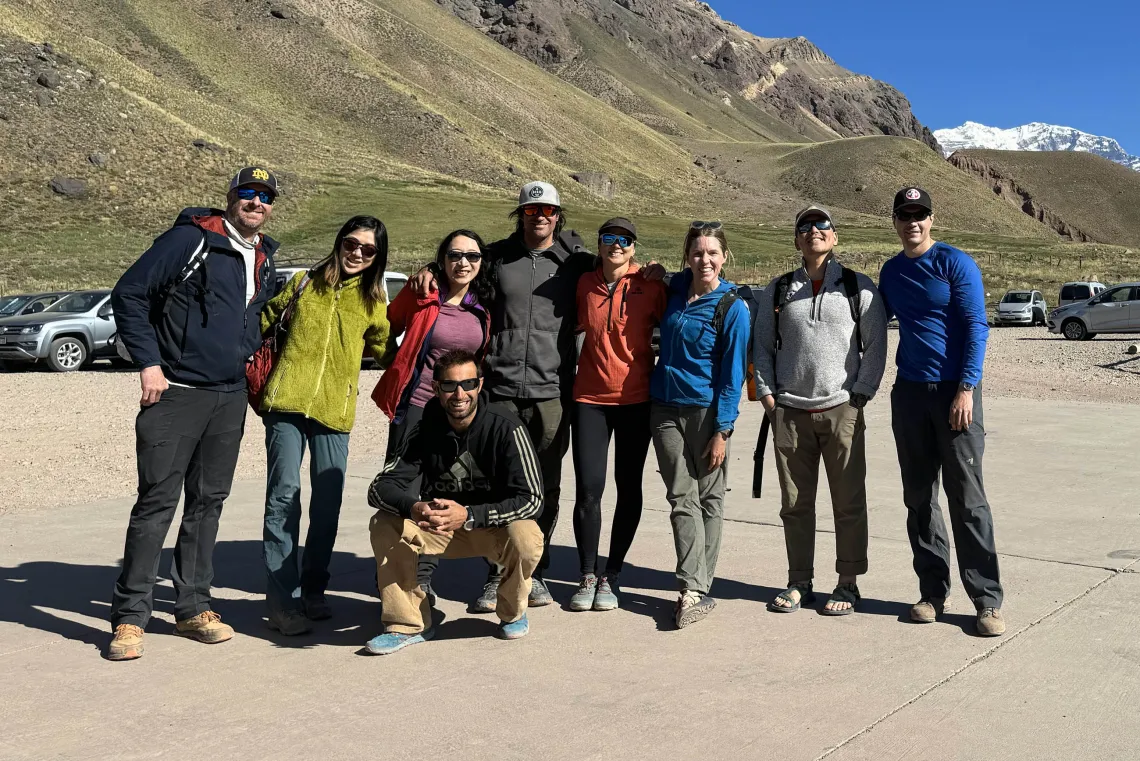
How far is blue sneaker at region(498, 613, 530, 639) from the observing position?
4938 millimetres

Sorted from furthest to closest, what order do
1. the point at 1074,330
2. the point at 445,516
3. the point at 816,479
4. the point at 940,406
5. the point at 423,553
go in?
the point at 1074,330 → the point at 816,479 → the point at 940,406 → the point at 423,553 → the point at 445,516

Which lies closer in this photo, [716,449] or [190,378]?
[190,378]

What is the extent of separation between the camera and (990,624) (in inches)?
194

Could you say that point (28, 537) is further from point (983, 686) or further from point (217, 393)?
point (983, 686)

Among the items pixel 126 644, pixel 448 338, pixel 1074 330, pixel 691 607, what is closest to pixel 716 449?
pixel 691 607

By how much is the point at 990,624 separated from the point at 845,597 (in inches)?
27.4

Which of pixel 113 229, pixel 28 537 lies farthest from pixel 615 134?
pixel 28 537

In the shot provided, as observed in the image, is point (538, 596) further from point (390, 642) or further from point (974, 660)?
point (974, 660)

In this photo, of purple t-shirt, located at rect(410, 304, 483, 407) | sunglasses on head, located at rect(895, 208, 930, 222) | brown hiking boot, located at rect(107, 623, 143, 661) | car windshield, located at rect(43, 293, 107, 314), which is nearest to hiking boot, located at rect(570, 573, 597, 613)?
purple t-shirt, located at rect(410, 304, 483, 407)

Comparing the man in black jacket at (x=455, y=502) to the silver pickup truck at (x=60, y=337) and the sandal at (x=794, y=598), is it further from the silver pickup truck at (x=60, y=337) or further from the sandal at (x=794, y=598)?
the silver pickup truck at (x=60, y=337)

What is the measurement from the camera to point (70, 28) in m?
87.6

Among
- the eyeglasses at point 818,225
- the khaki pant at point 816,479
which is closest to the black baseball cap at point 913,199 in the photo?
the eyeglasses at point 818,225

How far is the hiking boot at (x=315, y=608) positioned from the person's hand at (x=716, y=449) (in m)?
1.97

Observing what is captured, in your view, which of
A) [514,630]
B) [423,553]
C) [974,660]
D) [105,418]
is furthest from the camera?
[105,418]
